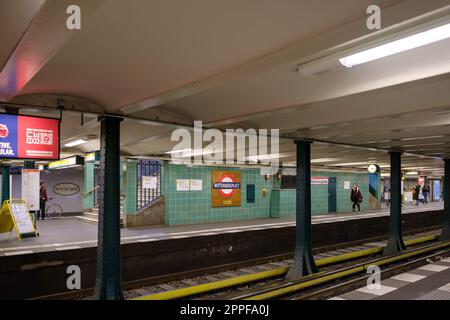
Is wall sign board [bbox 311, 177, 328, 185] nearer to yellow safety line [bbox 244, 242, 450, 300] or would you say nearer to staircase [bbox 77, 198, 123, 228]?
yellow safety line [bbox 244, 242, 450, 300]

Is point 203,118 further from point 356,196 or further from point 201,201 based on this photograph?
point 356,196

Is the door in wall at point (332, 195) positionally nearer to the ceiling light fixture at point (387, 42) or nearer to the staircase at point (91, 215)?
the staircase at point (91, 215)

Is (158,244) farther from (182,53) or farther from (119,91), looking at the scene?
(182,53)

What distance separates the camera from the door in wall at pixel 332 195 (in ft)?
60.7

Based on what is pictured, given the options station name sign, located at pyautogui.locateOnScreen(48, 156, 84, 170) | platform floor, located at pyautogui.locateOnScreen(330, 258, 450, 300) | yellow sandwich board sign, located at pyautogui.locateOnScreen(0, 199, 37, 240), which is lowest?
platform floor, located at pyautogui.locateOnScreen(330, 258, 450, 300)

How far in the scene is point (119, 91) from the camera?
415cm

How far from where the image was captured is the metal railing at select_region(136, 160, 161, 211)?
12.6 meters

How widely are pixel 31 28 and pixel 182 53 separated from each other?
113 cm

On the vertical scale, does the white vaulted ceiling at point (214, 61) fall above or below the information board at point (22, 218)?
above

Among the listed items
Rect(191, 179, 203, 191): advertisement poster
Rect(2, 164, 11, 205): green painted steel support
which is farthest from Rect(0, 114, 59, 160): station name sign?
Rect(2, 164, 11, 205): green painted steel support

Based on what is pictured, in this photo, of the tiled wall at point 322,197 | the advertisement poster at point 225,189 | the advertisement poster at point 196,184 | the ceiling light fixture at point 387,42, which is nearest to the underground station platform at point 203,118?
the ceiling light fixture at point 387,42

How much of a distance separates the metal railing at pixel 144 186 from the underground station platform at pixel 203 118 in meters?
0.05

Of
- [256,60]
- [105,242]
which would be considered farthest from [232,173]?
[256,60]

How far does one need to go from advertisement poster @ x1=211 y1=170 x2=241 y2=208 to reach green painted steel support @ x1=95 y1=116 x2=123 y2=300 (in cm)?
890
